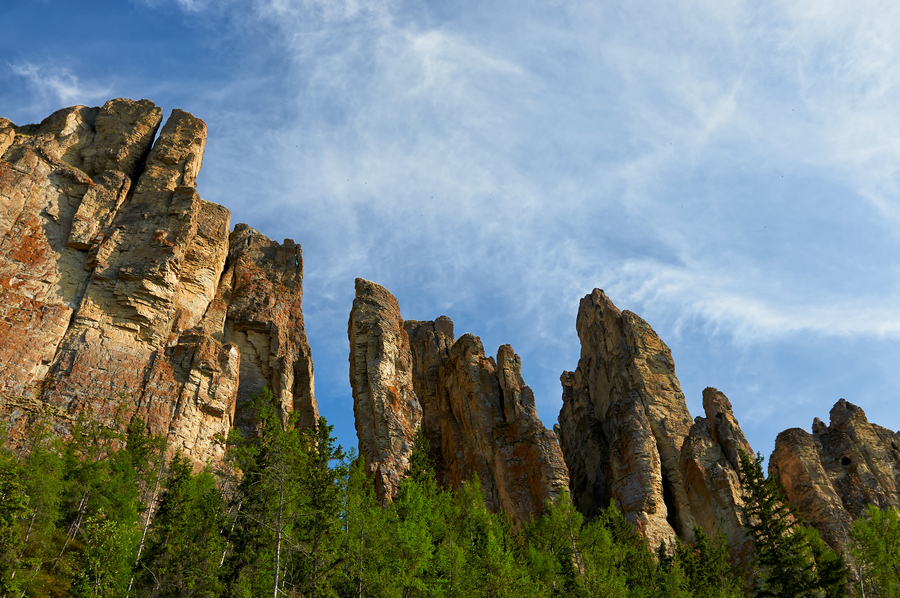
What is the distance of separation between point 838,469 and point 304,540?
207 feet

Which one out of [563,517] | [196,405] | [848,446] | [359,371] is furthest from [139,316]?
[848,446]

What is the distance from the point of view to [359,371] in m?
70.9

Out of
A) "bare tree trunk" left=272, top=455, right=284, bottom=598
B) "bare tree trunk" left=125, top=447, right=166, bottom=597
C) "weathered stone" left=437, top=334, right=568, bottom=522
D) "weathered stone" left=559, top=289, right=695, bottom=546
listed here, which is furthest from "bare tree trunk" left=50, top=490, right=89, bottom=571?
"weathered stone" left=559, top=289, right=695, bottom=546

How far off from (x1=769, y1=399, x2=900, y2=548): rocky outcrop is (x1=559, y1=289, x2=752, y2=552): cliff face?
5.45 m

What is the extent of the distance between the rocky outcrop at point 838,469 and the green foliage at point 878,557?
11186 mm

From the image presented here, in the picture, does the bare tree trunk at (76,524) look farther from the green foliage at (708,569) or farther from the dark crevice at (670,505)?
the dark crevice at (670,505)

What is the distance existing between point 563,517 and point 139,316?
39.2m

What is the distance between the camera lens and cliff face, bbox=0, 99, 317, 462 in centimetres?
5422

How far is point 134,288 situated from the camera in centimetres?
6022

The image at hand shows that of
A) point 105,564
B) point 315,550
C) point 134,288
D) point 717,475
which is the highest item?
point 134,288

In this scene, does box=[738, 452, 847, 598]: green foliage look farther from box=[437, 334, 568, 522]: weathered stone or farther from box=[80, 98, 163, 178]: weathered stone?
box=[80, 98, 163, 178]: weathered stone

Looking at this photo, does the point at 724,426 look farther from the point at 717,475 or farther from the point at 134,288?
the point at 134,288

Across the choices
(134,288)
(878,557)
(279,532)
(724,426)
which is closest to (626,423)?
(724,426)

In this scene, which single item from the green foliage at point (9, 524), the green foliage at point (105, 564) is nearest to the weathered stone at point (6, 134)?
the green foliage at point (9, 524)
